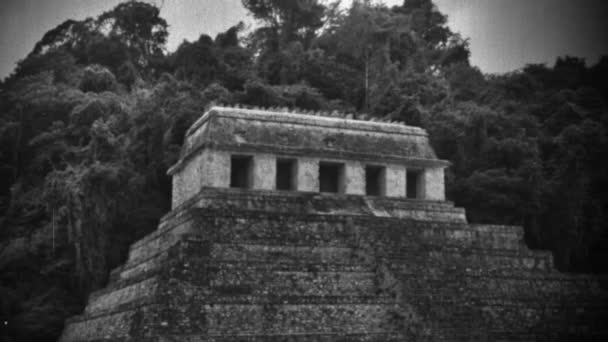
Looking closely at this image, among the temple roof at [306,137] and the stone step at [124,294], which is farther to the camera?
the temple roof at [306,137]

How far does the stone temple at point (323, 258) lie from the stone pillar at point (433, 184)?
41 millimetres

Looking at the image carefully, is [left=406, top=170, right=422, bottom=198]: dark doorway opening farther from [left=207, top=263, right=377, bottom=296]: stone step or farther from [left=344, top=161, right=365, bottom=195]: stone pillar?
[left=207, top=263, right=377, bottom=296]: stone step

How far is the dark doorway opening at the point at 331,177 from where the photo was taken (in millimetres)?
19984

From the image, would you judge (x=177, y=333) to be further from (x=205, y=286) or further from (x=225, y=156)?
(x=225, y=156)

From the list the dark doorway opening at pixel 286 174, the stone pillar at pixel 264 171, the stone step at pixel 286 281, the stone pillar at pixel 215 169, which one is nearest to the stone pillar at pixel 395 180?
the dark doorway opening at pixel 286 174

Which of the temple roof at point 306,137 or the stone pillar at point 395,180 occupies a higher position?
the temple roof at point 306,137

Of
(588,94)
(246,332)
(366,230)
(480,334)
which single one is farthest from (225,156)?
(588,94)

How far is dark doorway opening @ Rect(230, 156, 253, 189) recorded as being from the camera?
1908cm

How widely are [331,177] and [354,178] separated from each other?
0.79 metres

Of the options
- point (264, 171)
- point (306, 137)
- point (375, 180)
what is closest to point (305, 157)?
point (306, 137)

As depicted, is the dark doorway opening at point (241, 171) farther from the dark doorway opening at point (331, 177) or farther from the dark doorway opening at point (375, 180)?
the dark doorway opening at point (375, 180)

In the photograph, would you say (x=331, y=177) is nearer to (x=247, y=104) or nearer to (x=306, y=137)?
(x=306, y=137)

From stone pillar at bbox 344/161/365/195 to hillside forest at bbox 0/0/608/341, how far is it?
230 inches

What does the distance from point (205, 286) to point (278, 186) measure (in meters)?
5.65
